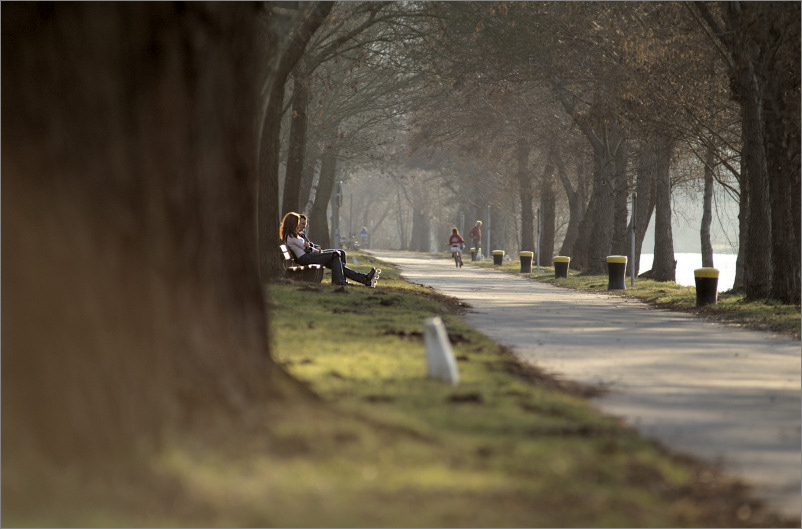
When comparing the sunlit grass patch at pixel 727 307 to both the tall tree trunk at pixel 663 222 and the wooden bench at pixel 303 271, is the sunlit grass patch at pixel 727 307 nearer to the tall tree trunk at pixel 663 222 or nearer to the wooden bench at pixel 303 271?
the tall tree trunk at pixel 663 222

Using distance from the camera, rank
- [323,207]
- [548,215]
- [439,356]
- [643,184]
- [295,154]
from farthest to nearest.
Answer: [548,215] → [323,207] → [643,184] → [295,154] → [439,356]

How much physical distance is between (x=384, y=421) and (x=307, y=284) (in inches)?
529

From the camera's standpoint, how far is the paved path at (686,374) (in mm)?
6258

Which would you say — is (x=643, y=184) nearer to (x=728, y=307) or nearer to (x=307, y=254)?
(x=307, y=254)

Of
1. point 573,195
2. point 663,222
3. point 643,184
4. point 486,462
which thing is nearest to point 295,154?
→ point 663,222

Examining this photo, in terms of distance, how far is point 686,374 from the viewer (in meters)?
9.45

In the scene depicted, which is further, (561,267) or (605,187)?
(605,187)

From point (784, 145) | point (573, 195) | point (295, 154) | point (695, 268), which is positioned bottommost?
point (695, 268)

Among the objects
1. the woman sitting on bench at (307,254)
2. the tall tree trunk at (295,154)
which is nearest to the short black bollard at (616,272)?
the woman sitting on bench at (307,254)

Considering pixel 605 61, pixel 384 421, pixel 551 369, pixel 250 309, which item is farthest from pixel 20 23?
pixel 605 61

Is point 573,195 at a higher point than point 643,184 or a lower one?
higher

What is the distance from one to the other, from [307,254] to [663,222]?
13332 millimetres

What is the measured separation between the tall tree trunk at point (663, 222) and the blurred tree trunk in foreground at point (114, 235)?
24.3m

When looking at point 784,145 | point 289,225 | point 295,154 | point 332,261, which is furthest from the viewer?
point 295,154
